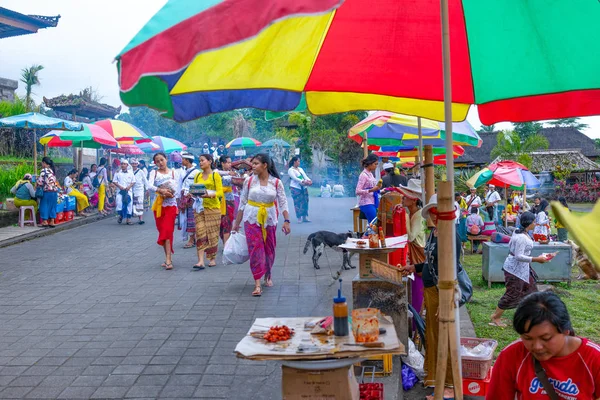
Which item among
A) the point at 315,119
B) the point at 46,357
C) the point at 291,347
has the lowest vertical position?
the point at 46,357

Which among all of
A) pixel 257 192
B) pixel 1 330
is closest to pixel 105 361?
pixel 1 330

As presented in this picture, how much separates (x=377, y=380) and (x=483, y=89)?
251 cm

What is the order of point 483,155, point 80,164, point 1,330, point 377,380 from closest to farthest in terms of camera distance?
point 377,380 < point 1,330 < point 80,164 < point 483,155

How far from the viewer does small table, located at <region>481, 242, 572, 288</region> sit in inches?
381

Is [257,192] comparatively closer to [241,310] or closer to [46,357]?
[241,310]

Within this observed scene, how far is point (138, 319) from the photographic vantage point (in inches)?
261

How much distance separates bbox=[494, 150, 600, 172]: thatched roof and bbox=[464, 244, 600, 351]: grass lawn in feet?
94.7

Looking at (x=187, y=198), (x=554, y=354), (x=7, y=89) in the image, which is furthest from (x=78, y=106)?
(x=554, y=354)

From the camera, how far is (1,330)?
20.6ft

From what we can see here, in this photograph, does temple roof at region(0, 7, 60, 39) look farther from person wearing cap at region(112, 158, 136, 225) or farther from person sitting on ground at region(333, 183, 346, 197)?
person sitting on ground at region(333, 183, 346, 197)

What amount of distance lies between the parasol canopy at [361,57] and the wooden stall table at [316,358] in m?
1.50

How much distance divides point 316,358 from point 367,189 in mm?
7746

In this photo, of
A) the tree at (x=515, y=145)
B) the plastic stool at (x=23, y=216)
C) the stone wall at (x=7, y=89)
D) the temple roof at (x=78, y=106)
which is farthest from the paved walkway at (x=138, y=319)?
the tree at (x=515, y=145)

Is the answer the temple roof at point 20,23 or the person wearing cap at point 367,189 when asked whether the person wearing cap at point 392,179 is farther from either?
the temple roof at point 20,23
